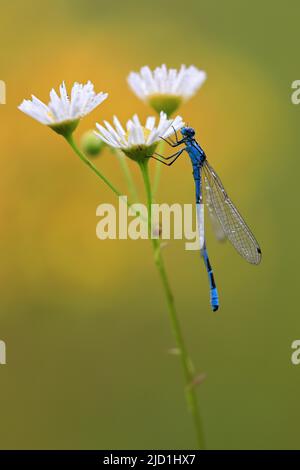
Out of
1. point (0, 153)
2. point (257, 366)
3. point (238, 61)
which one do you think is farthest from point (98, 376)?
point (238, 61)

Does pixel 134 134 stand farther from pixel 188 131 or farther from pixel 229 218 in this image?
pixel 229 218

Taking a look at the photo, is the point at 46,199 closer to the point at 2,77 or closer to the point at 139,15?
the point at 2,77

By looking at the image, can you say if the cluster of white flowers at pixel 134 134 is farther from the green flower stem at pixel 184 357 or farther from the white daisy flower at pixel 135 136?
the green flower stem at pixel 184 357

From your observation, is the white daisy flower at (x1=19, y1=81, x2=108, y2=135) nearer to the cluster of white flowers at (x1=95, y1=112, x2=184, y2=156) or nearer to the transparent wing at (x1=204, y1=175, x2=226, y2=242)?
the cluster of white flowers at (x1=95, y1=112, x2=184, y2=156)

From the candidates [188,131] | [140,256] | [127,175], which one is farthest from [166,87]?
[140,256]

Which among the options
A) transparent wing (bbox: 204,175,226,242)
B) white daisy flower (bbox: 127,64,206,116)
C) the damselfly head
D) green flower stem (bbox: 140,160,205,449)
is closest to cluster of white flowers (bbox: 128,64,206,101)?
white daisy flower (bbox: 127,64,206,116)
